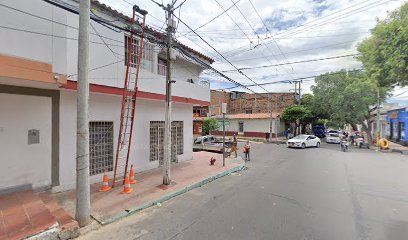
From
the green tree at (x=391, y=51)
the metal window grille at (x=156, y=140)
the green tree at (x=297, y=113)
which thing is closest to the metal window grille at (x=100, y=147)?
the metal window grille at (x=156, y=140)

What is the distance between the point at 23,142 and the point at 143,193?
3596 mm

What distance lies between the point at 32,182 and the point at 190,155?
7619 mm

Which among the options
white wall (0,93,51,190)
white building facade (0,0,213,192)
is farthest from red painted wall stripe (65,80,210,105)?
white wall (0,93,51,190)

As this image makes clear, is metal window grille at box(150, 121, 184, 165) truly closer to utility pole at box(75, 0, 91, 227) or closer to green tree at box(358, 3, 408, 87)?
utility pole at box(75, 0, 91, 227)

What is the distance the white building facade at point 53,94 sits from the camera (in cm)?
529

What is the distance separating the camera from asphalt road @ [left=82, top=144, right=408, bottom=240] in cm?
446

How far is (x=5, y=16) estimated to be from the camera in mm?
5105

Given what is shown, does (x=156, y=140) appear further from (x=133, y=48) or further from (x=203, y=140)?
(x=203, y=140)

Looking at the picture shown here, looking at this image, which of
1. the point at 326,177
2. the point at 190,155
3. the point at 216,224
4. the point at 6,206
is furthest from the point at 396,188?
the point at 6,206

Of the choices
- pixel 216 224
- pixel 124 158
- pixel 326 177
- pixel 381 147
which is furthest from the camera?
pixel 381 147

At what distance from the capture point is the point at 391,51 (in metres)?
5.61

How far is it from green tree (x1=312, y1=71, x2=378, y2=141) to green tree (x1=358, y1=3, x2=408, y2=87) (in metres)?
13.5

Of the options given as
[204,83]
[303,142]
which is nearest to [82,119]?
[204,83]

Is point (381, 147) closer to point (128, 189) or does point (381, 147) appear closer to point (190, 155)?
point (190, 155)
